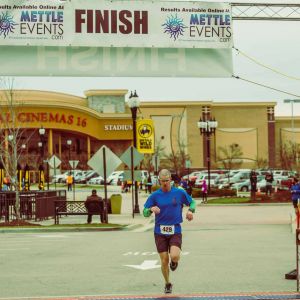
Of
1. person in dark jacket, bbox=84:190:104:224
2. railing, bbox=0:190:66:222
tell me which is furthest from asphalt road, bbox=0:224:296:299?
railing, bbox=0:190:66:222

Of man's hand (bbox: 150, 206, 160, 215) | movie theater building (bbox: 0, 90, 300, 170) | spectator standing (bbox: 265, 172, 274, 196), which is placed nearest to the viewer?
man's hand (bbox: 150, 206, 160, 215)

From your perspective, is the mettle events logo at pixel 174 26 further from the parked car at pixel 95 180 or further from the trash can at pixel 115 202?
the parked car at pixel 95 180

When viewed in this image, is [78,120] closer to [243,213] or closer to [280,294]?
[243,213]

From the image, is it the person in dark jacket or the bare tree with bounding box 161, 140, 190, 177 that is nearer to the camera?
the person in dark jacket

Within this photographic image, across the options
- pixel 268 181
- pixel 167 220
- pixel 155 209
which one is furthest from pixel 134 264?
pixel 268 181

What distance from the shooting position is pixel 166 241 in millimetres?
10961

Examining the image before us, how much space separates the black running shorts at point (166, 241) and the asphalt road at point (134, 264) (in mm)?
898

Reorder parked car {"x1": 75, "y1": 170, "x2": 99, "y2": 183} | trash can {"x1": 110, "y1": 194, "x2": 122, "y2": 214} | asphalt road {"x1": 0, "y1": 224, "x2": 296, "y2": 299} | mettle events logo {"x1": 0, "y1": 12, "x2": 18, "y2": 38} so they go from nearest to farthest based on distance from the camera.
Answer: asphalt road {"x1": 0, "y1": 224, "x2": 296, "y2": 299} < mettle events logo {"x1": 0, "y1": 12, "x2": 18, "y2": 38} < trash can {"x1": 110, "y1": 194, "x2": 122, "y2": 214} < parked car {"x1": 75, "y1": 170, "x2": 99, "y2": 183}

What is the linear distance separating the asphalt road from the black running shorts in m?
0.90

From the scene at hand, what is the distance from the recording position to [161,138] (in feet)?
392

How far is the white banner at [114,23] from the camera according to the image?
1752 centimetres

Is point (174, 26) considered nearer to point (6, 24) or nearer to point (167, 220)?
point (6, 24)

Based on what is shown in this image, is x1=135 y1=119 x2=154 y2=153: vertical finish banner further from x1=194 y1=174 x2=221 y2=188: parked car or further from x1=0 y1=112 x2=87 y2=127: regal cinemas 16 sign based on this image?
x1=0 y1=112 x2=87 y2=127: regal cinemas 16 sign

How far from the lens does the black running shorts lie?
10867 mm
